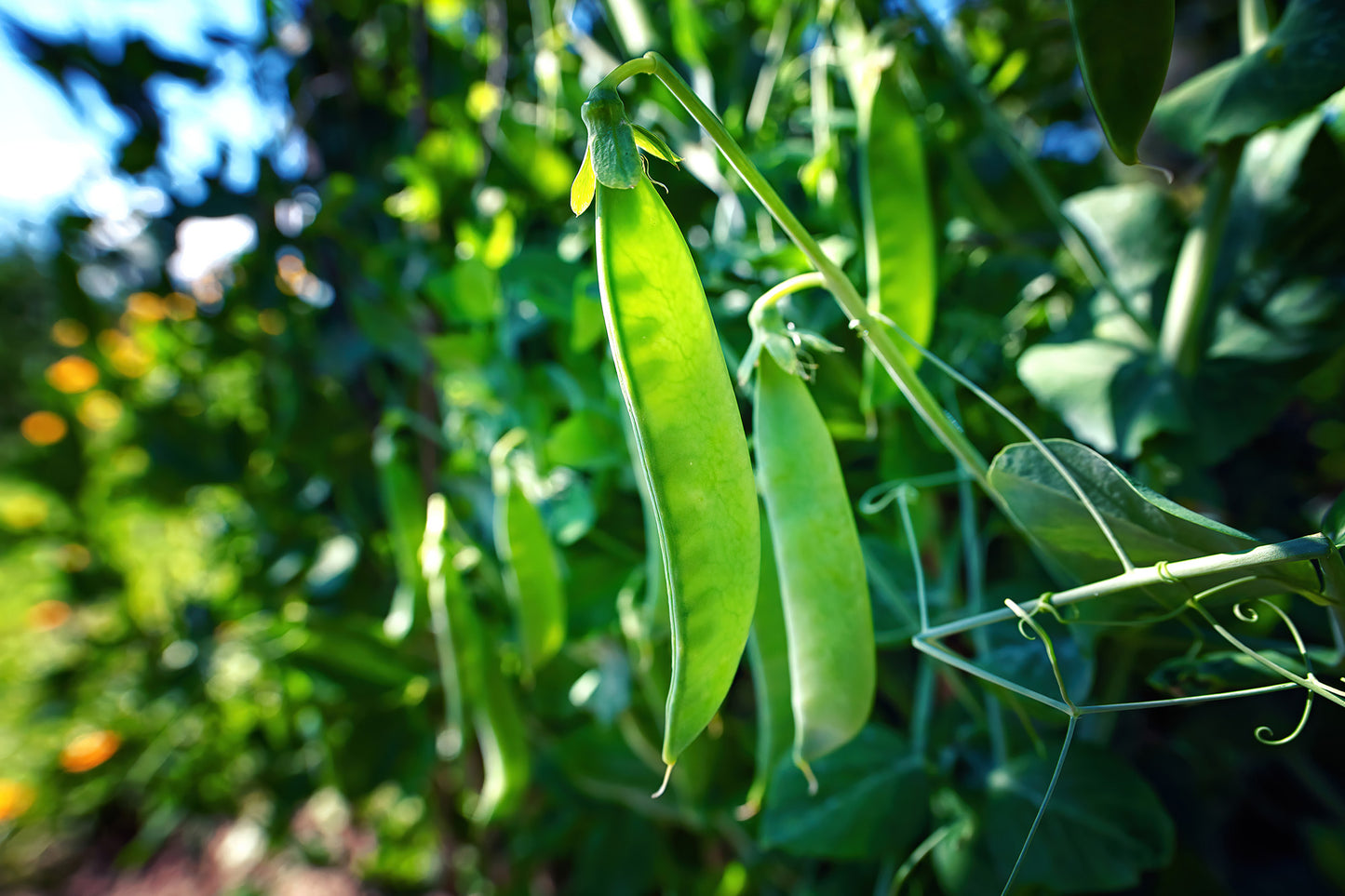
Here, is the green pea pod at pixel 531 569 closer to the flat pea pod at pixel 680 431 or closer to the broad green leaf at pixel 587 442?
the broad green leaf at pixel 587 442

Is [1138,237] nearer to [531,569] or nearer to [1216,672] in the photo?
[1216,672]

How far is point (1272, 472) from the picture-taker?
1.91 ft

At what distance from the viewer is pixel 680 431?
23cm

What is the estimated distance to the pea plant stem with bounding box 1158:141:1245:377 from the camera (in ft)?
1.24

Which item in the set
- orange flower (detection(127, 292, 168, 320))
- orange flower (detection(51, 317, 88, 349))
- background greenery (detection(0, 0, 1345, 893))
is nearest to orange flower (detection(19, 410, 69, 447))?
background greenery (detection(0, 0, 1345, 893))

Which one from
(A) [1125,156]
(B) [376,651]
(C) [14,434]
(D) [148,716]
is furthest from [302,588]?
(C) [14,434]

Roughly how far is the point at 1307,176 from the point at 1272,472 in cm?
27

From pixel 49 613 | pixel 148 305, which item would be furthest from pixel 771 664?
pixel 49 613

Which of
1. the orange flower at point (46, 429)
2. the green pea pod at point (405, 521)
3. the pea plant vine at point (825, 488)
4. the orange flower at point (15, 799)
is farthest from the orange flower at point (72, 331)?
the orange flower at point (15, 799)

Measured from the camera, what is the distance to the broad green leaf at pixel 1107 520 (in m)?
0.24

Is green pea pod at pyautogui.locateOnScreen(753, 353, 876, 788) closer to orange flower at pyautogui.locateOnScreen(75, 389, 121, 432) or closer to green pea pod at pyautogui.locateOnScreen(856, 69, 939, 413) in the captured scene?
green pea pod at pyautogui.locateOnScreen(856, 69, 939, 413)

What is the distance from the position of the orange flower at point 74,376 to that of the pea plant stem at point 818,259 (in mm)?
1027

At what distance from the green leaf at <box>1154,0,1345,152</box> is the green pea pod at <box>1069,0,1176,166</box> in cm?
14

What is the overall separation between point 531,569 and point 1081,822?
33 cm
